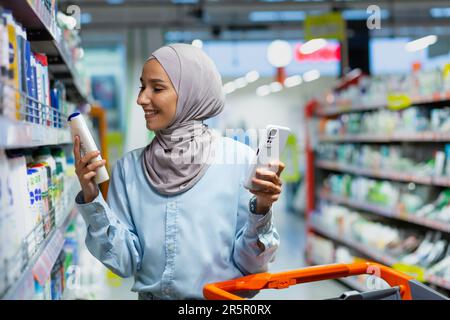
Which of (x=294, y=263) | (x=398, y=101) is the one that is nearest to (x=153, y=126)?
(x=398, y=101)

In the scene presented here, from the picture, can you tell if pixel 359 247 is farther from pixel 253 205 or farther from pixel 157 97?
pixel 157 97

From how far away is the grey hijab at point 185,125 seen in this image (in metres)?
1.62

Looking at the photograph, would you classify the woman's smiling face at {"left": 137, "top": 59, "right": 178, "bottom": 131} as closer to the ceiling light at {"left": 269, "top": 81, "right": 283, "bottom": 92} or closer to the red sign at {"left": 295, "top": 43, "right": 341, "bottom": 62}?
the red sign at {"left": 295, "top": 43, "right": 341, "bottom": 62}

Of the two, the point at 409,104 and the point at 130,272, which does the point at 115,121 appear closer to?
the point at 409,104

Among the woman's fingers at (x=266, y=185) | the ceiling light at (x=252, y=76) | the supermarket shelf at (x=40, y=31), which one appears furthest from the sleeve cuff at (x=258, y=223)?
the ceiling light at (x=252, y=76)

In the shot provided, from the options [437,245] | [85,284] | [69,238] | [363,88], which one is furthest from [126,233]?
[363,88]

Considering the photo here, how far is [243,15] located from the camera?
10453mm

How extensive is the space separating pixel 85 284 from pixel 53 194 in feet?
5.44

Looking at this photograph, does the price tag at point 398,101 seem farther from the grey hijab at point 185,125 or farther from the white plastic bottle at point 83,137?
the white plastic bottle at point 83,137

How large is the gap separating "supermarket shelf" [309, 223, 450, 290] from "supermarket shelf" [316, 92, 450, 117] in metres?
1.29

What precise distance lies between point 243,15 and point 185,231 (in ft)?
30.5

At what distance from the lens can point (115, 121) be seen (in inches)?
452

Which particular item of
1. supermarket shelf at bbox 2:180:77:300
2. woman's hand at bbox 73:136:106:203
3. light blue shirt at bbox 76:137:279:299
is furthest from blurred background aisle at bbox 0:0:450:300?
light blue shirt at bbox 76:137:279:299
